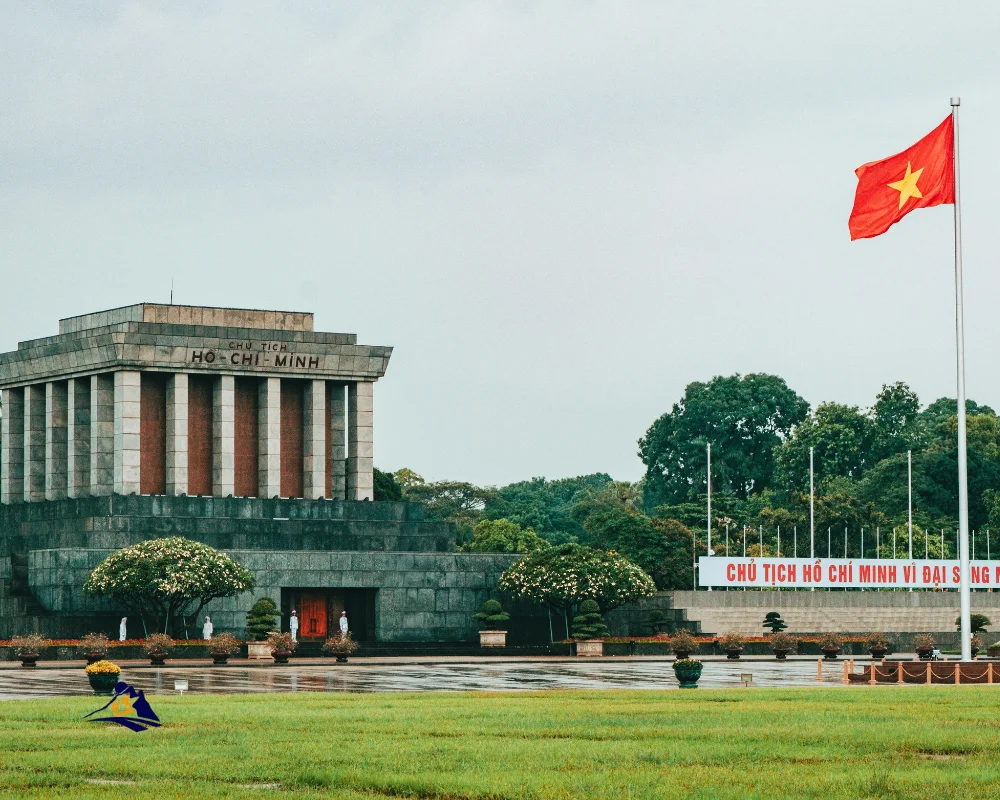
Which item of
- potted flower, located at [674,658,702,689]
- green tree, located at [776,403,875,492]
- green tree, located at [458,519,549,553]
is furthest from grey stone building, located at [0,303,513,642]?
green tree, located at [776,403,875,492]

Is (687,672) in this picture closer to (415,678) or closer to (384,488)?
(415,678)

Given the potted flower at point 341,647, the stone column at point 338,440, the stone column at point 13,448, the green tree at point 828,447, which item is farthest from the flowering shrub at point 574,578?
the green tree at point 828,447

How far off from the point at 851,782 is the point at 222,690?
24.6 m

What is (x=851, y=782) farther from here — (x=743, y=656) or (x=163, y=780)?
(x=743, y=656)

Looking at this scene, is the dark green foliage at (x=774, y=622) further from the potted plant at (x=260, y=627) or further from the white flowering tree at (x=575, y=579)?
the potted plant at (x=260, y=627)

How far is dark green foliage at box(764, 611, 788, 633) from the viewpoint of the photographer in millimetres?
82006

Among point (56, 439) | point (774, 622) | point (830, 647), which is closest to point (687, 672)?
point (830, 647)

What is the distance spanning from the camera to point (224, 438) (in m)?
80.1

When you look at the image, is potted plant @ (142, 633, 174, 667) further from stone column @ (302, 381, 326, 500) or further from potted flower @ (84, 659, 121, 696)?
potted flower @ (84, 659, 121, 696)

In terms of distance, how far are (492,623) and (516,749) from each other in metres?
50.7

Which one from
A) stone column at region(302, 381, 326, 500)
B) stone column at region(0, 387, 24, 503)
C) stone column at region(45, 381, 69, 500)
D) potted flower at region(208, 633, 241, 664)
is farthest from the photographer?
stone column at region(0, 387, 24, 503)

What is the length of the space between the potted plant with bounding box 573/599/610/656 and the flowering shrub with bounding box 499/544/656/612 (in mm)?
841

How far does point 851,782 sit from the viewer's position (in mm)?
22109

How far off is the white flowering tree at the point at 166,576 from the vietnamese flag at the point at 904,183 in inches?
1291
